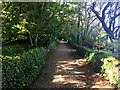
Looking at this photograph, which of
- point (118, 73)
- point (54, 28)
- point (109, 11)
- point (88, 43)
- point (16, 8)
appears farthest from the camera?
point (88, 43)

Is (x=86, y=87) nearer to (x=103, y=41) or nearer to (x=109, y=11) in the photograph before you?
(x=103, y=41)

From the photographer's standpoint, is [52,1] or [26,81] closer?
[26,81]

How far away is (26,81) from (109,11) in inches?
505

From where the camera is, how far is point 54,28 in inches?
589

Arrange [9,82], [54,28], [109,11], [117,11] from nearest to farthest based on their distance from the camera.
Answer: [9,82] < [117,11] < [109,11] < [54,28]

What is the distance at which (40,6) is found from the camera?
11.0 metres

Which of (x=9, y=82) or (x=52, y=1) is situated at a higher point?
(x=52, y=1)

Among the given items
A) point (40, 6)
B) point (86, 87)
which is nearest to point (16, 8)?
point (40, 6)

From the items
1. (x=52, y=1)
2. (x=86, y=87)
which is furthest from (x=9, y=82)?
(x=52, y=1)

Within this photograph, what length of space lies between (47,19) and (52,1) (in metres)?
2.00

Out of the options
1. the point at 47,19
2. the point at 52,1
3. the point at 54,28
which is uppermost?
the point at 52,1

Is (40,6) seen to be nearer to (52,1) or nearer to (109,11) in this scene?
(52,1)

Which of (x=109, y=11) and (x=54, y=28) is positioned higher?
(x=109, y=11)

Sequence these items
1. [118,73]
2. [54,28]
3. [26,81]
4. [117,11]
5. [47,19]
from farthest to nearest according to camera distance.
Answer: [54,28], [47,19], [117,11], [26,81], [118,73]
